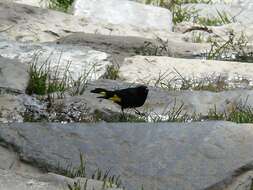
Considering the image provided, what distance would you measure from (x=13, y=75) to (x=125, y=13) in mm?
3550

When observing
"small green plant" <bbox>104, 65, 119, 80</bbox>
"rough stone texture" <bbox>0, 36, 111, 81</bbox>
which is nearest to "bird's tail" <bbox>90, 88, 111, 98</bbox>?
"rough stone texture" <bbox>0, 36, 111, 81</bbox>

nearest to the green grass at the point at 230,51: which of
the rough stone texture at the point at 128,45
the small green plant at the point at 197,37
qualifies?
the rough stone texture at the point at 128,45

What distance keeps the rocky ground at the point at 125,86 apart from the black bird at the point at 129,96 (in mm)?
64

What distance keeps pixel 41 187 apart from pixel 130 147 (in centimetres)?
89

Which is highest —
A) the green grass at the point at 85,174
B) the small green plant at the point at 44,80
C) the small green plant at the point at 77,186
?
the small green plant at the point at 77,186

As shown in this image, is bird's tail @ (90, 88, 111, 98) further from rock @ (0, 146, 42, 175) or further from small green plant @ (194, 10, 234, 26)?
small green plant @ (194, 10, 234, 26)

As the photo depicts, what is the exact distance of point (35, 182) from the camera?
3580 mm

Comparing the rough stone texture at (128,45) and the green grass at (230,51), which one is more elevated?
the green grass at (230,51)

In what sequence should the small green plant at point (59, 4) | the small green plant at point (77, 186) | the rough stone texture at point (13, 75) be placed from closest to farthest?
the small green plant at point (77, 186)
the rough stone texture at point (13, 75)
the small green plant at point (59, 4)

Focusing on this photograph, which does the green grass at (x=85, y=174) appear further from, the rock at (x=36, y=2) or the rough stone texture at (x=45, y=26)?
the rock at (x=36, y=2)

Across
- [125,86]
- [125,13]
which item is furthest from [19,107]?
[125,13]

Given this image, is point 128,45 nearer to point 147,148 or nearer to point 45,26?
point 45,26

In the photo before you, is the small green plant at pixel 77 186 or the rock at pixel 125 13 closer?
the small green plant at pixel 77 186

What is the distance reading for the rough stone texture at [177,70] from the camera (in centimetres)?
692
